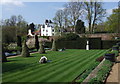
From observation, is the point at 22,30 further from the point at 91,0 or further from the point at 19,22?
the point at 91,0

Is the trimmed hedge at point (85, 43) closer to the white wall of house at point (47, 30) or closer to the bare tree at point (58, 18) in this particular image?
the bare tree at point (58, 18)

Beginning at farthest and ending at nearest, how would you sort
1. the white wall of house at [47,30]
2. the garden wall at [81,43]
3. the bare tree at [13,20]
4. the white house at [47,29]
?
the white house at [47,29] < the white wall of house at [47,30] < the bare tree at [13,20] < the garden wall at [81,43]

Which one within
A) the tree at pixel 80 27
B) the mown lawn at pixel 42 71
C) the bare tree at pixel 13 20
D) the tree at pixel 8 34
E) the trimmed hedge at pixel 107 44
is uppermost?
the bare tree at pixel 13 20

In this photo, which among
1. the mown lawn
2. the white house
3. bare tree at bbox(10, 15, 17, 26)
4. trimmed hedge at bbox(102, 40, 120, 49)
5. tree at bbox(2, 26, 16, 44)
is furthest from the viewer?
the white house

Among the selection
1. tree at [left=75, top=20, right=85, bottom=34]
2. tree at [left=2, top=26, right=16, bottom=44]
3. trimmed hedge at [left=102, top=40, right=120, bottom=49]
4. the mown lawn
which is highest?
tree at [left=75, top=20, right=85, bottom=34]

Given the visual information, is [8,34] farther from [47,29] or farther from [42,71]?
[47,29]

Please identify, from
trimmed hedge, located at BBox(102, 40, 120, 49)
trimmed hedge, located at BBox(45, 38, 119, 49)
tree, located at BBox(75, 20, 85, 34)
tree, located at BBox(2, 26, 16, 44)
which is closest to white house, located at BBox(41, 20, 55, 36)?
tree, located at BBox(75, 20, 85, 34)

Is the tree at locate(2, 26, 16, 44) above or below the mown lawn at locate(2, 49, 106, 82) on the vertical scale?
above

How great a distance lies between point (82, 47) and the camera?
1436 inches

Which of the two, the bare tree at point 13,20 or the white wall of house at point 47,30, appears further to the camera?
the white wall of house at point 47,30

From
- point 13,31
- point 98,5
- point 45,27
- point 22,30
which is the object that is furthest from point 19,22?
point 98,5

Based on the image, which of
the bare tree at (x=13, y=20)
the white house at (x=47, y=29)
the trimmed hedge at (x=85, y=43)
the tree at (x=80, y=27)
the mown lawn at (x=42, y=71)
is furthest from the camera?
the white house at (x=47, y=29)

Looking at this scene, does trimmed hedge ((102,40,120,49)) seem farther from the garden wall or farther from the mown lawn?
the mown lawn

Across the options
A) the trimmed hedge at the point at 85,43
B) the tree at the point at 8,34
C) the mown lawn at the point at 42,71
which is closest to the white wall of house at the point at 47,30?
the tree at the point at 8,34
